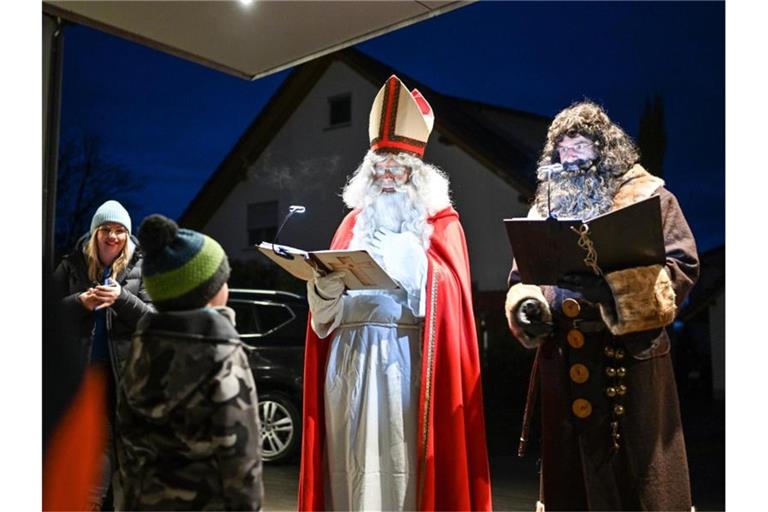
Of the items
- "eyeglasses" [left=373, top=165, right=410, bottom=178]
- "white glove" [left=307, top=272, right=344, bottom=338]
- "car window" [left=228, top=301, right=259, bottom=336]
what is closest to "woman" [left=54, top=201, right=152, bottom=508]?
"white glove" [left=307, top=272, right=344, bottom=338]

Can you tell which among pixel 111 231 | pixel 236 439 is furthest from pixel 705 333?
pixel 236 439

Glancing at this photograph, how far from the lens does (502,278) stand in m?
7.78

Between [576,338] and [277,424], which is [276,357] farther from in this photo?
[576,338]

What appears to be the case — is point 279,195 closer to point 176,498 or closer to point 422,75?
point 422,75

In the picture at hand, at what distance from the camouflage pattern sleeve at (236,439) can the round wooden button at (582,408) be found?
1.27m

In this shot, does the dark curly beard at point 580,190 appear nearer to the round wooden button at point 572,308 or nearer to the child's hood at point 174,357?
the round wooden button at point 572,308

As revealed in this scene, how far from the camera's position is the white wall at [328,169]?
691cm

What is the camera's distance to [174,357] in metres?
2.49

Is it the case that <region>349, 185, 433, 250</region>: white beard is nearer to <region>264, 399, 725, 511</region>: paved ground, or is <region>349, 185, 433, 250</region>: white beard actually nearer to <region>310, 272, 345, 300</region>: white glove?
<region>310, 272, 345, 300</region>: white glove

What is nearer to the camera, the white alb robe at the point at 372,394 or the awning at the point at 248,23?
the white alb robe at the point at 372,394

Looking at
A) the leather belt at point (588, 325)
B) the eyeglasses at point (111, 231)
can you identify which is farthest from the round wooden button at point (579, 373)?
the eyeglasses at point (111, 231)

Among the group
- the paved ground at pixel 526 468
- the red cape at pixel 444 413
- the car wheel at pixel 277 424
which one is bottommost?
the paved ground at pixel 526 468


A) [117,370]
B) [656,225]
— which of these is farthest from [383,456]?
[656,225]
